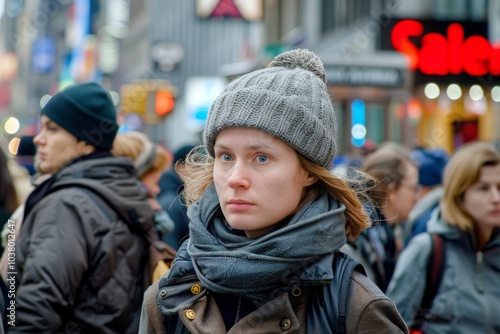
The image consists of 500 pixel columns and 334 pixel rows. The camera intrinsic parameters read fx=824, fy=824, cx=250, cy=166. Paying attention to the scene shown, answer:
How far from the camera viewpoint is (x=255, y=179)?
2.73 m

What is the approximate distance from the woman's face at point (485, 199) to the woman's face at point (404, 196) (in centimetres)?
133

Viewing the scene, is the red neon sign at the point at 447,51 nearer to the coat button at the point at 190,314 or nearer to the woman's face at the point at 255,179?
the woman's face at the point at 255,179

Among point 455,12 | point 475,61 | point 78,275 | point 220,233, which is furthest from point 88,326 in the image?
point 455,12

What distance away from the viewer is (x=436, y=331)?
4.73 meters

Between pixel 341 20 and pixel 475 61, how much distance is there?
49.6ft

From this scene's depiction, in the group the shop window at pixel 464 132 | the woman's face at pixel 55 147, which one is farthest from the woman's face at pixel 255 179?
the shop window at pixel 464 132

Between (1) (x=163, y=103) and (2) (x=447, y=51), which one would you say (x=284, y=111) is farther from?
(1) (x=163, y=103)

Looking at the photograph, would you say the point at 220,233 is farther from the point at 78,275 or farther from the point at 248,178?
the point at 78,275

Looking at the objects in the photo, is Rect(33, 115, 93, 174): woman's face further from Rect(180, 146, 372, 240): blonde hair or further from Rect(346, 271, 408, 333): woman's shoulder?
Rect(346, 271, 408, 333): woman's shoulder

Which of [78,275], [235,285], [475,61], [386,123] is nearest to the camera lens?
[235,285]

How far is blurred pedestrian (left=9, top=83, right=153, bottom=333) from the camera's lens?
160 inches

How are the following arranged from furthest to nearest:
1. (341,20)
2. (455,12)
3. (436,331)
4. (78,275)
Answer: (341,20)
(455,12)
(436,331)
(78,275)

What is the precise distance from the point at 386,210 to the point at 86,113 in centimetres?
267

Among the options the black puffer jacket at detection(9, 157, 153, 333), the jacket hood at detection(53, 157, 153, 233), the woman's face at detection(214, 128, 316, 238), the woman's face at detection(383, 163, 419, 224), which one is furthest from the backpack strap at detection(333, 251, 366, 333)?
the woman's face at detection(383, 163, 419, 224)
